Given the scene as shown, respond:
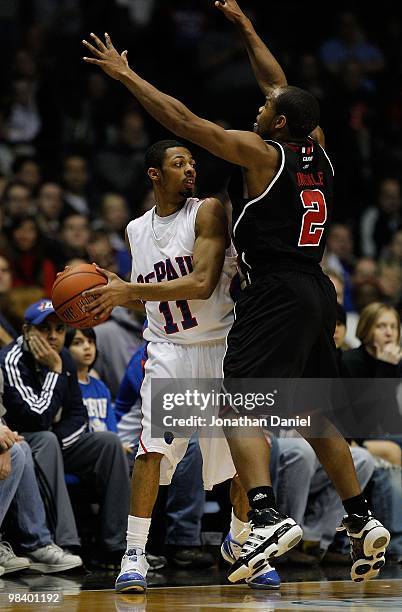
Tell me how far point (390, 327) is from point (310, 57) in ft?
20.4

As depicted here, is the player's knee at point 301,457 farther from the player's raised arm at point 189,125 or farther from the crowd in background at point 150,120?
the player's raised arm at point 189,125

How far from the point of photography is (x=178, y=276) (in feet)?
19.7

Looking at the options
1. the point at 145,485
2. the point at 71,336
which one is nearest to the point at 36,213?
the point at 71,336

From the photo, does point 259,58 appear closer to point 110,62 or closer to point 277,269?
point 110,62

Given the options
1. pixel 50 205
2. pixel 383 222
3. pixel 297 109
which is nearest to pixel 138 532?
pixel 297 109

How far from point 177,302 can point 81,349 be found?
163 centimetres

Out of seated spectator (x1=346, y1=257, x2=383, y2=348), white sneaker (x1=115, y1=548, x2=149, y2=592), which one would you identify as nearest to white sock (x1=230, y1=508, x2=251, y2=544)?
white sneaker (x1=115, y1=548, x2=149, y2=592)

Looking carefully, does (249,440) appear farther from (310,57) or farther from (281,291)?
(310,57)

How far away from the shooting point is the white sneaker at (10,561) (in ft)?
20.3

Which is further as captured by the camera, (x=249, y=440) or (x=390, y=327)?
(x=390, y=327)

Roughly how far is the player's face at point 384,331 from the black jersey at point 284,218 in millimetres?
2425

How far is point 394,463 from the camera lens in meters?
7.93

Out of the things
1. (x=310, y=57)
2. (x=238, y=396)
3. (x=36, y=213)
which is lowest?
(x=238, y=396)

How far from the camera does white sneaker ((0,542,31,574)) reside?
6.19m
